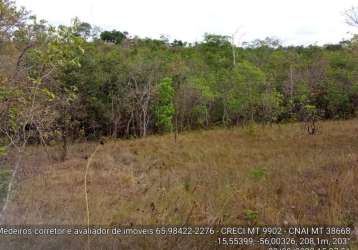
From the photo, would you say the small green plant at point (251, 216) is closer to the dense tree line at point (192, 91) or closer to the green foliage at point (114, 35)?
the dense tree line at point (192, 91)

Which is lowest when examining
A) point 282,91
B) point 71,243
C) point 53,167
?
point 53,167

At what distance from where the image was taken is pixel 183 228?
120 inches

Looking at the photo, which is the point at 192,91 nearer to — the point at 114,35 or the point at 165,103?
the point at 165,103

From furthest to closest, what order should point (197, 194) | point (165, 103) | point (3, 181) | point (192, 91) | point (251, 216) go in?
point (192, 91)
point (165, 103)
point (197, 194)
point (251, 216)
point (3, 181)

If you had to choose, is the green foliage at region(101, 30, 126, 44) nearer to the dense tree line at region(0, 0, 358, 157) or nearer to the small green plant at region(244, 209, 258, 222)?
the dense tree line at region(0, 0, 358, 157)

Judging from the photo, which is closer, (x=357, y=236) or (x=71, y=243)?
(x=71, y=243)

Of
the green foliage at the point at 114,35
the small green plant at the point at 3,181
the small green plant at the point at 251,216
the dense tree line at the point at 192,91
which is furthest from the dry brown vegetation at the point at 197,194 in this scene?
the green foliage at the point at 114,35

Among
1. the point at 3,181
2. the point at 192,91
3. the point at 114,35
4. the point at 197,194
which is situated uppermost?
the point at 114,35

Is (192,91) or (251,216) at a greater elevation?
(192,91)

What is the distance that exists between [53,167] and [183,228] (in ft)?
23.4

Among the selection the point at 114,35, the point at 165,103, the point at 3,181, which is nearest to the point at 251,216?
the point at 3,181

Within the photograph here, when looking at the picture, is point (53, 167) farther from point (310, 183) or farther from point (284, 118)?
point (284, 118)

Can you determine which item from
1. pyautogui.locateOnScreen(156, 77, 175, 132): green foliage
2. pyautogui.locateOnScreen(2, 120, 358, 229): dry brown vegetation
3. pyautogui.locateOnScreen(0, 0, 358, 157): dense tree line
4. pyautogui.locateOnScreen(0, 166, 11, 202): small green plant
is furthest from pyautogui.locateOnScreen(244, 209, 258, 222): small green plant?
pyautogui.locateOnScreen(156, 77, 175, 132): green foliage

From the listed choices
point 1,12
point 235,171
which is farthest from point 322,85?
point 1,12
